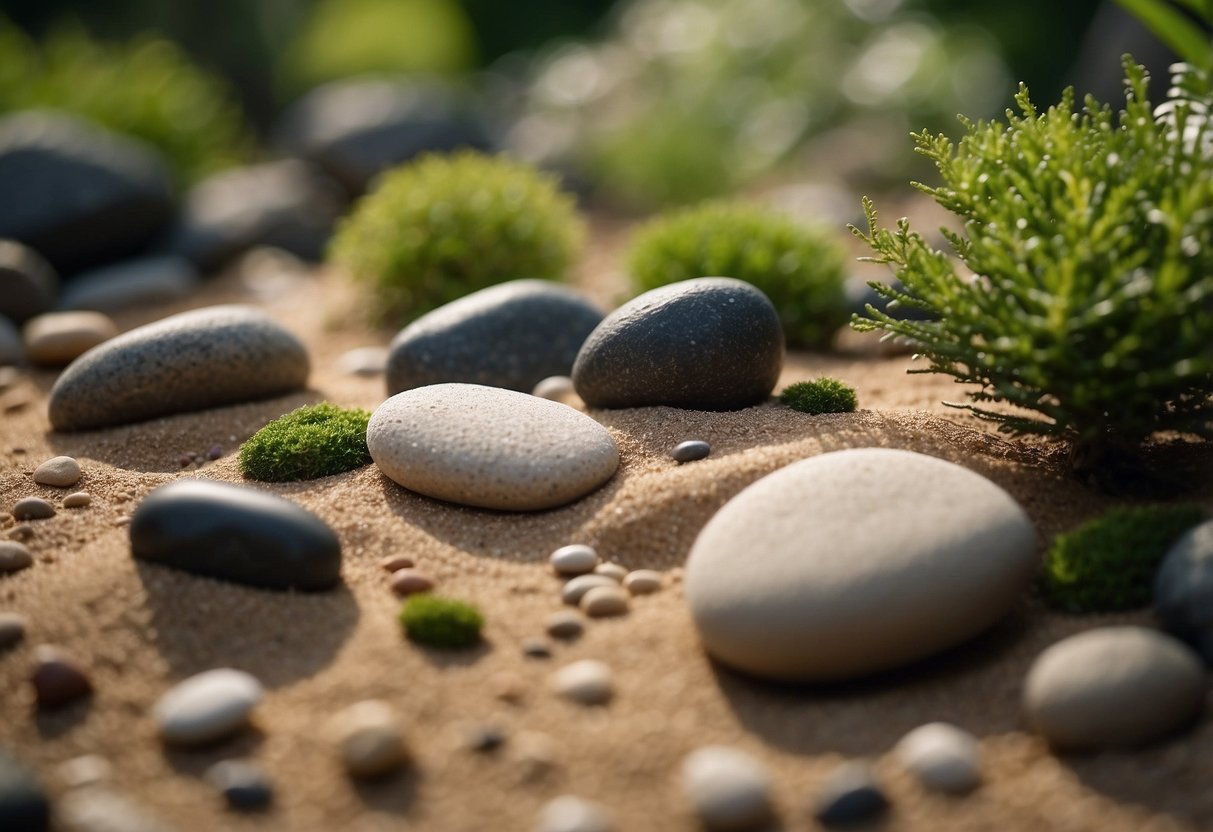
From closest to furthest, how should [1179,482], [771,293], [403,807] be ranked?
[403,807] < [1179,482] < [771,293]

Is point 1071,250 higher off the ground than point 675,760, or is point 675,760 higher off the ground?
point 1071,250

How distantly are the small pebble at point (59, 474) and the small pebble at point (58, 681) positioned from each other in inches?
63.6

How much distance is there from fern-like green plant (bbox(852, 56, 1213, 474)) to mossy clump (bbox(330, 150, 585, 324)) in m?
3.44

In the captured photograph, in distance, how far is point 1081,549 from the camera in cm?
353

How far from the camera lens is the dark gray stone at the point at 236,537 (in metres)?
3.60

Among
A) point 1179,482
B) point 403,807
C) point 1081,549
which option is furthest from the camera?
point 1179,482

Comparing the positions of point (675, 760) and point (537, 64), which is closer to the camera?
point (675, 760)

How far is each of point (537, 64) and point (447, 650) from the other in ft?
53.6

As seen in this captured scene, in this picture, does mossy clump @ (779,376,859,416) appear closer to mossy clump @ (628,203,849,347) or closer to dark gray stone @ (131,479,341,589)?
mossy clump @ (628,203,849,347)

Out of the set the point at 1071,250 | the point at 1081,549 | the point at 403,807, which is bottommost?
the point at 403,807

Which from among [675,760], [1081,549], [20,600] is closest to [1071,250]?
[1081,549]

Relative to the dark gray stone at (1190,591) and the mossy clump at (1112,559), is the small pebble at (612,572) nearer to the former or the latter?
the mossy clump at (1112,559)

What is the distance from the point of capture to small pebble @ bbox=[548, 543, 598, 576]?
3861 mm

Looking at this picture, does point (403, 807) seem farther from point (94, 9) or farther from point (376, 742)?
point (94, 9)
